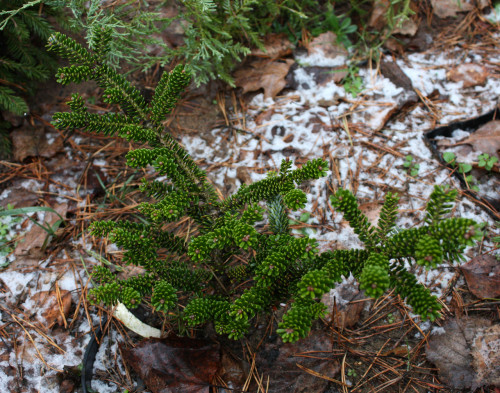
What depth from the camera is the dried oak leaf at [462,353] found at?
2021 millimetres

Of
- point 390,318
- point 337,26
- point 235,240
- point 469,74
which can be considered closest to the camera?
point 235,240

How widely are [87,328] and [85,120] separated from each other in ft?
4.73

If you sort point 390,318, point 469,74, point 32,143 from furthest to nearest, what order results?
point 469,74 < point 32,143 < point 390,318

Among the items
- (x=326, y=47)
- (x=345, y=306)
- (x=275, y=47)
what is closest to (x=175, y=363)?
(x=345, y=306)

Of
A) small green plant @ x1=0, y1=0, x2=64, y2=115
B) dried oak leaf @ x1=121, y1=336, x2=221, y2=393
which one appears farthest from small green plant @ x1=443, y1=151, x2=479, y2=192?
small green plant @ x1=0, y1=0, x2=64, y2=115

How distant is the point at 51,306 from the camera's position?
8.26 feet

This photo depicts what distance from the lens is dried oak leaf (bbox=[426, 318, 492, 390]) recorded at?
202 cm

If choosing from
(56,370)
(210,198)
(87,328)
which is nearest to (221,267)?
(210,198)

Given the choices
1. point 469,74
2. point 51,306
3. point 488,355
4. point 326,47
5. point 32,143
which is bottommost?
point 488,355

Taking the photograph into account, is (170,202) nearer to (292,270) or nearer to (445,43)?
(292,270)

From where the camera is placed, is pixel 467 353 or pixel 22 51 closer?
pixel 467 353

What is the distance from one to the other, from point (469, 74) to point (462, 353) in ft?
8.37

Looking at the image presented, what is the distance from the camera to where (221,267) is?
215 cm

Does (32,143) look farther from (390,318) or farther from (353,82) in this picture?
(390,318)
